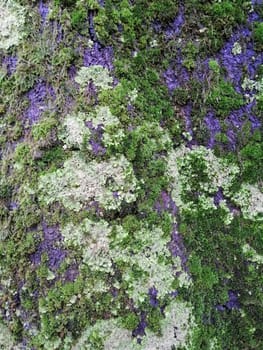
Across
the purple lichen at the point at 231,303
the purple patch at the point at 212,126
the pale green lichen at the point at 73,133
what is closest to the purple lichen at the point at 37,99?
the pale green lichen at the point at 73,133

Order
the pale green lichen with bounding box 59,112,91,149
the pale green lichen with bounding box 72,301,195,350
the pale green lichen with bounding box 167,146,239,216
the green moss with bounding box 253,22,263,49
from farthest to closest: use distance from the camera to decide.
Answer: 1. the green moss with bounding box 253,22,263,49
2. the pale green lichen with bounding box 167,146,239,216
3. the pale green lichen with bounding box 59,112,91,149
4. the pale green lichen with bounding box 72,301,195,350

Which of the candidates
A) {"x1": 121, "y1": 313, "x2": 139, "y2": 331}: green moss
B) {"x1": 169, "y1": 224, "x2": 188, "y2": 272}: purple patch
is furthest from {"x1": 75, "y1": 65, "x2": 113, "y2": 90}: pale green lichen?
{"x1": 121, "y1": 313, "x2": 139, "y2": 331}: green moss

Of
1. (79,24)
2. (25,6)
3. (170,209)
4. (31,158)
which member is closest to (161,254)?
(170,209)

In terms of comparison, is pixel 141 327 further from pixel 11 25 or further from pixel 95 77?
pixel 11 25

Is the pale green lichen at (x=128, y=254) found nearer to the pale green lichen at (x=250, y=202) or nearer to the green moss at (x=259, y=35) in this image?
the pale green lichen at (x=250, y=202)

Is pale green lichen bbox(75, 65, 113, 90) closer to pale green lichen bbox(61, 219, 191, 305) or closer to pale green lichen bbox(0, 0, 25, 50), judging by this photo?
pale green lichen bbox(0, 0, 25, 50)

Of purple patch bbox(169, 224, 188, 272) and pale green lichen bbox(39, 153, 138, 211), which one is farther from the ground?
pale green lichen bbox(39, 153, 138, 211)

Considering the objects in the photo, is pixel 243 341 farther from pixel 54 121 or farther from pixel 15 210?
pixel 54 121
